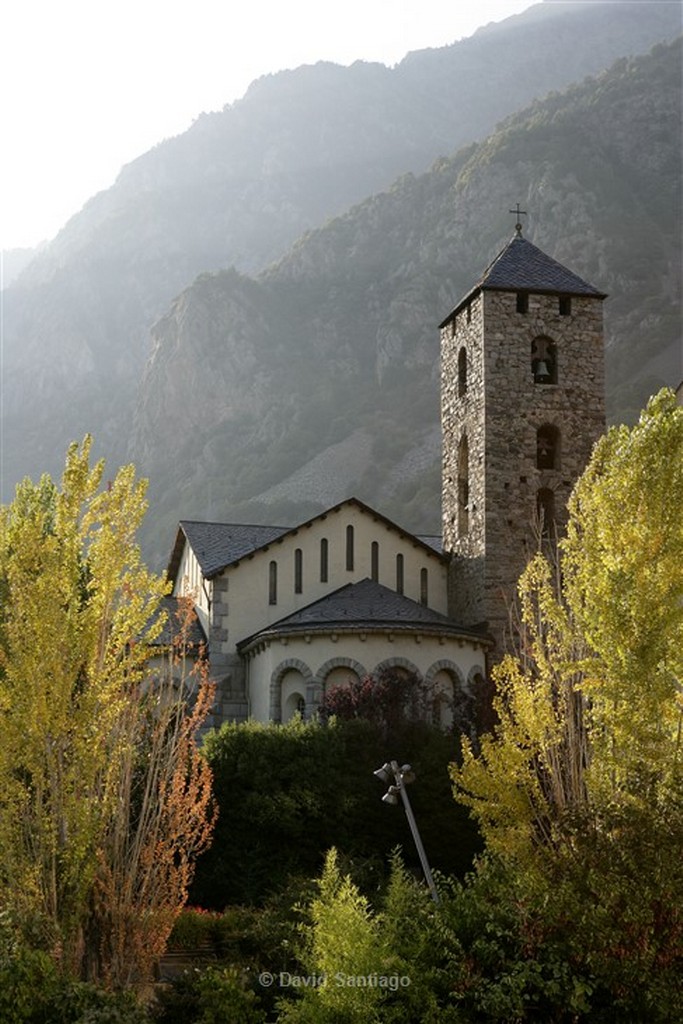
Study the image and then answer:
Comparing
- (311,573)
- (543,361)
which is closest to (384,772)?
(311,573)

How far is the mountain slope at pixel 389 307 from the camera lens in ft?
424

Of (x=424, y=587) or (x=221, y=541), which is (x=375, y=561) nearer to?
(x=424, y=587)

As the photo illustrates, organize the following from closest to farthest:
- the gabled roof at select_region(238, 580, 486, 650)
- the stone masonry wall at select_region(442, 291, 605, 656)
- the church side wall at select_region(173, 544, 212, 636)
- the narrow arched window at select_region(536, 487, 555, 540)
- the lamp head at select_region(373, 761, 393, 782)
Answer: the lamp head at select_region(373, 761, 393, 782) → the gabled roof at select_region(238, 580, 486, 650) → the stone masonry wall at select_region(442, 291, 605, 656) → the narrow arched window at select_region(536, 487, 555, 540) → the church side wall at select_region(173, 544, 212, 636)

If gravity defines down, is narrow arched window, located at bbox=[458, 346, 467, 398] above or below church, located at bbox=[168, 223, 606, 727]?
above

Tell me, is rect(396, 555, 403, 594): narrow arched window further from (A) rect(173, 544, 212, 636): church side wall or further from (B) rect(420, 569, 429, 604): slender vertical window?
(A) rect(173, 544, 212, 636): church side wall

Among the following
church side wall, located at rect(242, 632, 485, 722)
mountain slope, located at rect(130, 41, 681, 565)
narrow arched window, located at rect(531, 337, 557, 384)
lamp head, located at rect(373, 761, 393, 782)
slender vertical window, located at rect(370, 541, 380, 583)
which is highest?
mountain slope, located at rect(130, 41, 681, 565)

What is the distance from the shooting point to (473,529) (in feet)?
116

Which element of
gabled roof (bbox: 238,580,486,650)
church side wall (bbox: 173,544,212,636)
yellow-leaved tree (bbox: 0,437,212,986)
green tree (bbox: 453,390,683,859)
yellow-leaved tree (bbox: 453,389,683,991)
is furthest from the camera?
church side wall (bbox: 173,544,212,636)

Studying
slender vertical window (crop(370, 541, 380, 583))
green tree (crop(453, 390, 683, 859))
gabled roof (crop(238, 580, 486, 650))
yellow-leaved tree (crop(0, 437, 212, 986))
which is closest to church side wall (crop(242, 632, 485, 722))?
gabled roof (crop(238, 580, 486, 650))

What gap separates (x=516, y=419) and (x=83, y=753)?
73.9 feet

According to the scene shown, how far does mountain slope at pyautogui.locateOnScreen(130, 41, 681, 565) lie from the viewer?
424 feet

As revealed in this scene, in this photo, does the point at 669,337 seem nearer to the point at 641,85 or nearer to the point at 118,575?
the point at 641,85

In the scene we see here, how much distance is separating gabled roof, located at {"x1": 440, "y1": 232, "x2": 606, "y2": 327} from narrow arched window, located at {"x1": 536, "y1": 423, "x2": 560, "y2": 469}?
3940 mm

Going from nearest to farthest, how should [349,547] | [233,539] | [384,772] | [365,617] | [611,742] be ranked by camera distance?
1. [611,742]
2. [384,772]
3. [365,617]
4. [349,547]
5. [233,539]
